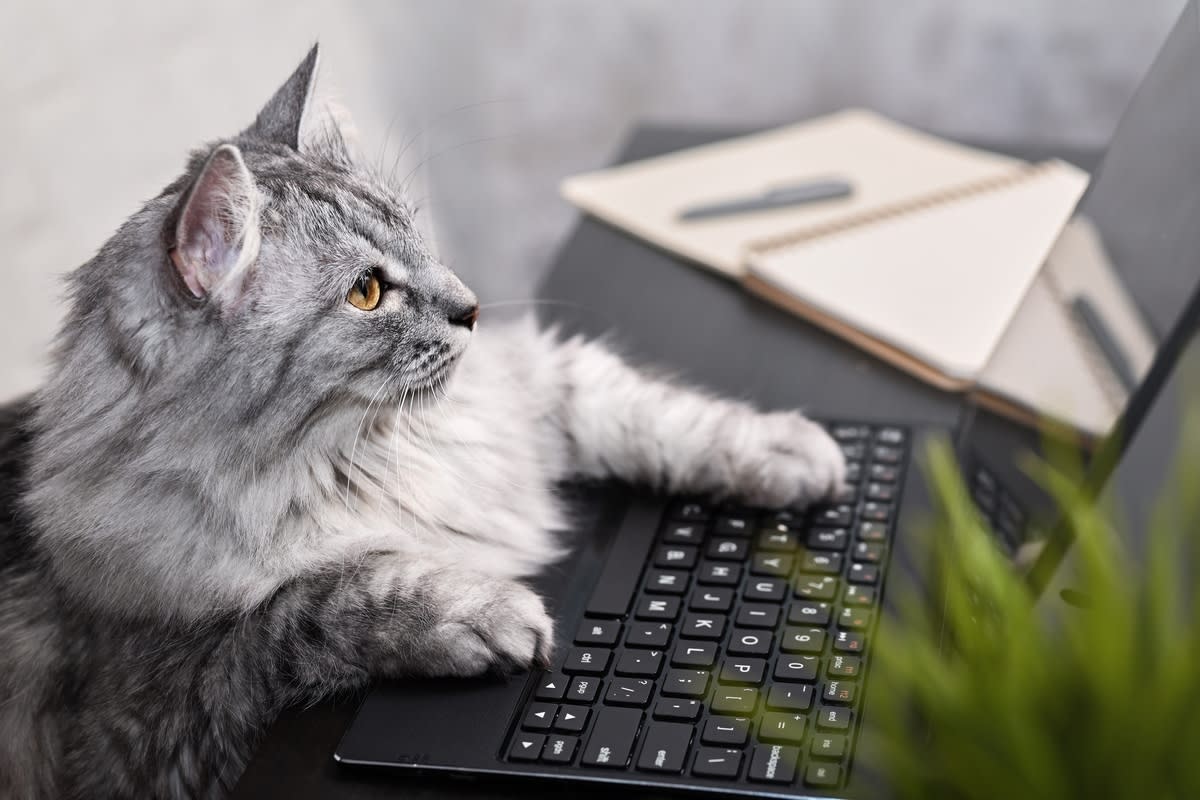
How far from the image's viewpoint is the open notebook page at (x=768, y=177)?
1354 mm

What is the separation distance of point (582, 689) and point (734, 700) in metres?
0.10

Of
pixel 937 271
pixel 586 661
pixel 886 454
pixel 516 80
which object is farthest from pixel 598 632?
pixel 516 80

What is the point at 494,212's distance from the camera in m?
2.41

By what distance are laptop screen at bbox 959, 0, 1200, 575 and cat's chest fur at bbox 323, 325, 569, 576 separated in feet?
1.24

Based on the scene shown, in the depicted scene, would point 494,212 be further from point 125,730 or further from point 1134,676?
point 1134,676

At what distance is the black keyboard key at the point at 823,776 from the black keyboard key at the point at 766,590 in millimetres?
163

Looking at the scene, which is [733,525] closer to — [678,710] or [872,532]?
[872,532]

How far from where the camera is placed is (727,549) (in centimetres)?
86

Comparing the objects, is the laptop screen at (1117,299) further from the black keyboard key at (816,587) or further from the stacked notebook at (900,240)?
the black keyboard key at (816,587)

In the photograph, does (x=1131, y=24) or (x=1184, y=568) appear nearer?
(x=1184, y=568)

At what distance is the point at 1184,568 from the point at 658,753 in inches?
12.9

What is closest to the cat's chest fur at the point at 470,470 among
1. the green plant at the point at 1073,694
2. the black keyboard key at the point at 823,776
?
the black keyboard key at the point at 823,776

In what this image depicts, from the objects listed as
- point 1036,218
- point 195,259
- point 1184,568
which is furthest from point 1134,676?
point 1036,218

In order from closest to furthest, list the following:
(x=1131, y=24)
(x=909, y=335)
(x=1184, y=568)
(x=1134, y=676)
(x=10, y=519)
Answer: (x=1134, y=676)
(x=1184, y=568)
(x=10, y=519)
(x=909, y=335)
(x=1131, y=24)
